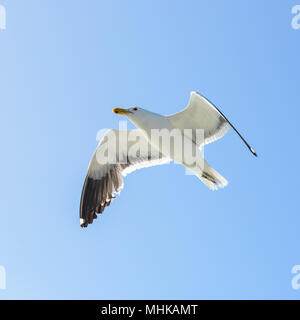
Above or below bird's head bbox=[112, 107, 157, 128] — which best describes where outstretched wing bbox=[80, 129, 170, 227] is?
below

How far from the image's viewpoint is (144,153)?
7836 millimetres

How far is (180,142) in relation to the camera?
22.8ft

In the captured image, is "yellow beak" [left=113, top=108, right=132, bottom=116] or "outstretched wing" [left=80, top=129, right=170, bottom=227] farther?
"outstretched wing" [left=80, top=129, right=170, bottom=227]

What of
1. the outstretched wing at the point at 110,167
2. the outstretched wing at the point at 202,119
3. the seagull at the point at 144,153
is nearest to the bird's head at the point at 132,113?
the seagull at the point at 144,153

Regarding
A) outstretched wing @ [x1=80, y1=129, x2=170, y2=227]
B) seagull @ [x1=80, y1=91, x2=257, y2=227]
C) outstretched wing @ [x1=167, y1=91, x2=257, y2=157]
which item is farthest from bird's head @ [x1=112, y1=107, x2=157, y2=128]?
outstretched wing @ [x1=80, y1=129, x2=170, y2=227]

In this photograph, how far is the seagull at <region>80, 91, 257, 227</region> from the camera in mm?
6734

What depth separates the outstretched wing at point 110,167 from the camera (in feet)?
25.0

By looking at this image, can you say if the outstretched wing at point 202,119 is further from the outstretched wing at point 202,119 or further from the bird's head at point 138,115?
the bird's head at point 138,115

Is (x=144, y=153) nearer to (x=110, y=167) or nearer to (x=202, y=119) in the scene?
(x=110, y=167)

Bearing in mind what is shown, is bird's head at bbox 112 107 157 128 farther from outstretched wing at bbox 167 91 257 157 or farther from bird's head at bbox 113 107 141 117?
outstretched wing at bbox 167 91 257 157

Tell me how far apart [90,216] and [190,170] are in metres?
1.89

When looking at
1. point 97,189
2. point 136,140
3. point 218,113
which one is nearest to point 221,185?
point 218,113

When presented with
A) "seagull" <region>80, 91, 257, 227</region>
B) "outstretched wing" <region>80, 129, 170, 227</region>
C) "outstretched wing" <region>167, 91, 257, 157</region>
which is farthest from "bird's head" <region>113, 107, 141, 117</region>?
"outstretched wing" <region>80, 129, 170, 227</region>

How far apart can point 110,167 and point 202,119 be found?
1.80 meters
